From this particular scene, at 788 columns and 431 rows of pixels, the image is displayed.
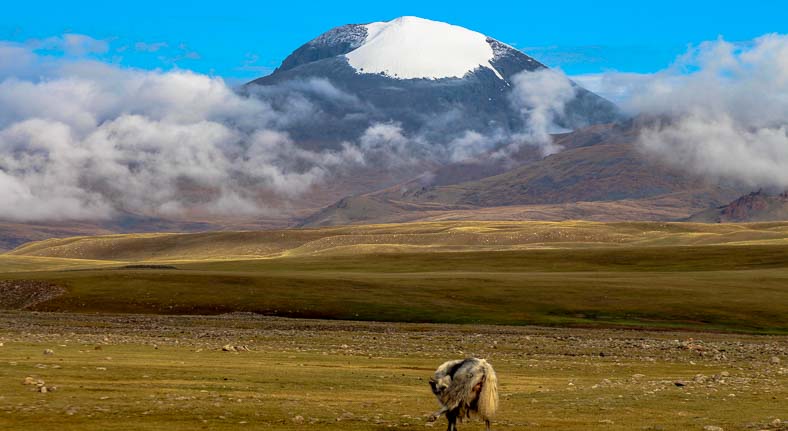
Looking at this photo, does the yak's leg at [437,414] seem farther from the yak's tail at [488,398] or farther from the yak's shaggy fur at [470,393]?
the yak's tail at [488,398]

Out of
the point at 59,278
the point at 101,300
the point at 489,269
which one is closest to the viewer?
the point at 101,300

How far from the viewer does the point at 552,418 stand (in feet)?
84.7

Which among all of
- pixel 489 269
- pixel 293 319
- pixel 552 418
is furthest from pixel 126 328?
pixel 489 269

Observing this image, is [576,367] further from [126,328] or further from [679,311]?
[679,311]

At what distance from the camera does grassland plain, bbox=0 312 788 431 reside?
24.5 m

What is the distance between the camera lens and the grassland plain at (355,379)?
24.5 meters

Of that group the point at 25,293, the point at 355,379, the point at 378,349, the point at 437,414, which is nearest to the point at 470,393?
the point at 437,414

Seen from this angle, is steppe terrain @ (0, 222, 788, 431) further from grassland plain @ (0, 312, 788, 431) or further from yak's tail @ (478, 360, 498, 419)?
yak's tail @ (478, 360, 498, 419)

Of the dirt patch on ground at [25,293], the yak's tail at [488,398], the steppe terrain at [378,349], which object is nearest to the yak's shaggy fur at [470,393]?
the yak's tail at [488,398]

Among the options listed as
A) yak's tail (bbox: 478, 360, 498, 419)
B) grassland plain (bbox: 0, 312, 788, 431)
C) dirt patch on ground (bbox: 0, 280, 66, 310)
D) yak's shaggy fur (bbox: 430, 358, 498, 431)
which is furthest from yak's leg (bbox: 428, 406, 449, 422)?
dirt patch on ground (bbox: 0, 280, 66, 310)

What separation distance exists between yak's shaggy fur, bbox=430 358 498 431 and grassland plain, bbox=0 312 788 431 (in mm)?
1262

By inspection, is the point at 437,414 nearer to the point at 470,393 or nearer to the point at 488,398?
the point at 470,393

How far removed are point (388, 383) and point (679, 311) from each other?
160 ft

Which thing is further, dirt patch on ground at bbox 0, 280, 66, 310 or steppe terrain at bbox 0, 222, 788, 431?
dirt patch on ground at bbox 0, 280, 66, 310
